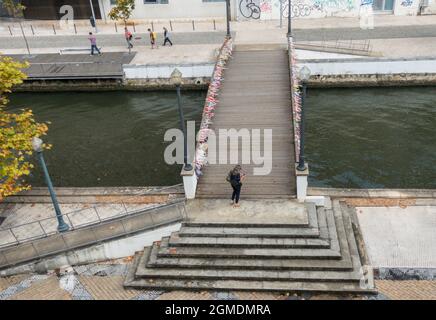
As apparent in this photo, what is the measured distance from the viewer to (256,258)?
504 inches

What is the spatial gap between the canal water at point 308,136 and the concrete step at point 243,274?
6.10m

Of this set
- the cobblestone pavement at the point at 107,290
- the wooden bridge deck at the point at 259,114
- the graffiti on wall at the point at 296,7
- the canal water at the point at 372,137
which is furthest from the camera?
the graffiti on wall at the point at 296,7

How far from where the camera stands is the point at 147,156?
2072 cm

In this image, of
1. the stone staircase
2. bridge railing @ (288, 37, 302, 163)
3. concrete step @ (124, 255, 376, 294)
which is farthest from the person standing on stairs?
concrete step @ (124, 255, 376, 294)

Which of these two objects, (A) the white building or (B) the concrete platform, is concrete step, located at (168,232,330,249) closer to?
(B) the concrete platform

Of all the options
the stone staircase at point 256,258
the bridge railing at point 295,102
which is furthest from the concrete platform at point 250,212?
the bridge railing at point 295,102

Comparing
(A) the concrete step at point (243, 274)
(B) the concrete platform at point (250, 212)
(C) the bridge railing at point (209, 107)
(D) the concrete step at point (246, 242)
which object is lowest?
(A) the concrete step at point (243, 274)

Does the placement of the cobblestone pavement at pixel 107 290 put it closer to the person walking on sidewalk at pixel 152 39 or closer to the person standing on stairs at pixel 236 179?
the person standing on stairs at pixel 236 179

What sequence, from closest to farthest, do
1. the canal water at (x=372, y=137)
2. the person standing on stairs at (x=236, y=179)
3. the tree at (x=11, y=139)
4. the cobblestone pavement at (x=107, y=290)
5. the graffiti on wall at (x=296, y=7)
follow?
1. the cobblestone pavement at (x=107, y=290)
2. the tree at (x=11, y=139)
3. the person standing on stairs at (x=236, y=179)
4. the canal water at (x=372, y=137)
5. the graffiti on wall at (x=296, y=7)

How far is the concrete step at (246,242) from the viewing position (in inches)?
503

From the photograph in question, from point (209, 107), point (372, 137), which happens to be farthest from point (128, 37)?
point (372, 137)

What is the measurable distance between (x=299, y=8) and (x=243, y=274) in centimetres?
2667
